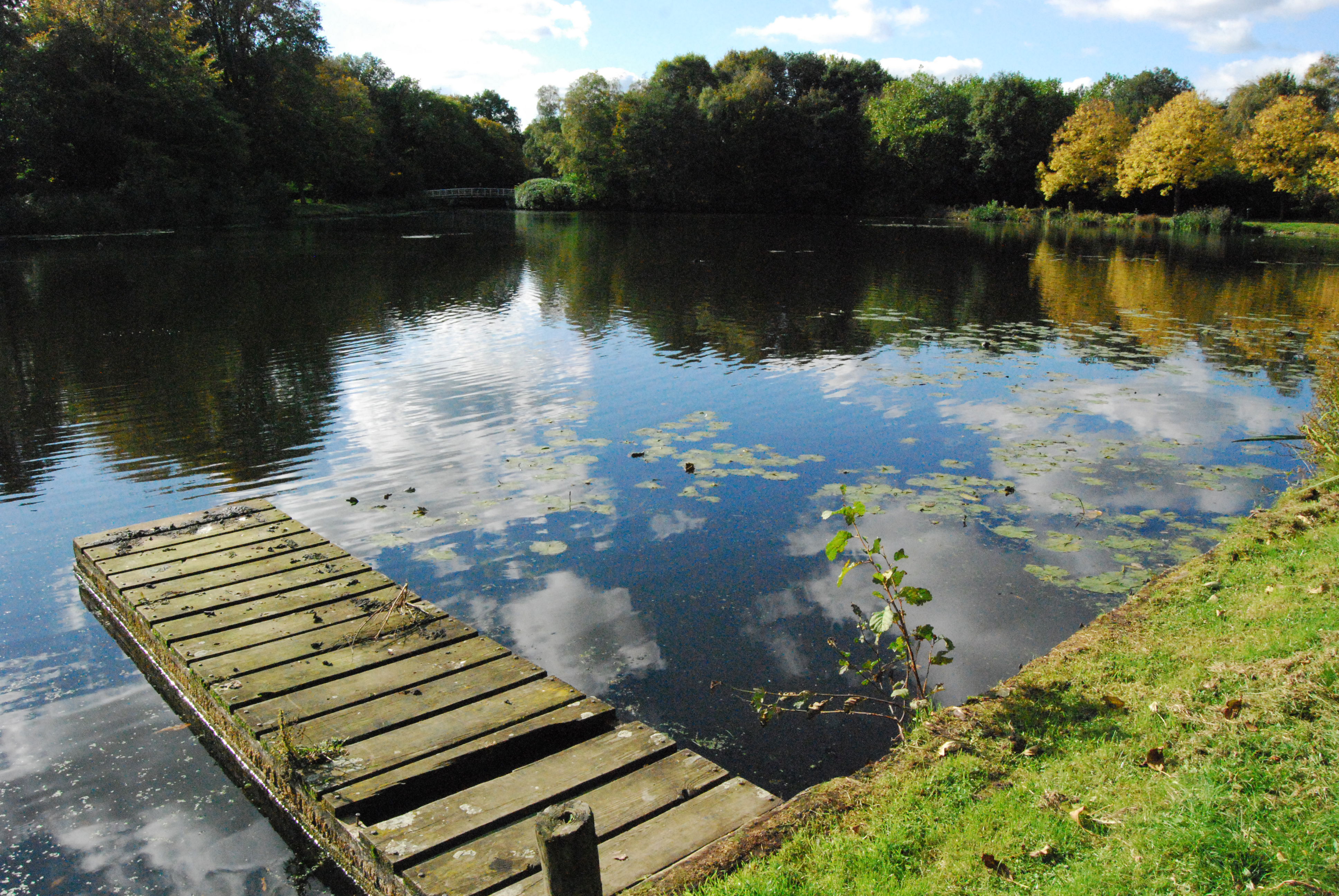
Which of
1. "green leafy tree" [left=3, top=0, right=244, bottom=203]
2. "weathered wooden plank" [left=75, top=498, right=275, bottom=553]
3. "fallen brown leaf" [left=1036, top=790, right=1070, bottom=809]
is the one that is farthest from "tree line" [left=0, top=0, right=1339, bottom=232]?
"fallen brown leaf" [left=1036, top=790, right=1070, bottom=809]

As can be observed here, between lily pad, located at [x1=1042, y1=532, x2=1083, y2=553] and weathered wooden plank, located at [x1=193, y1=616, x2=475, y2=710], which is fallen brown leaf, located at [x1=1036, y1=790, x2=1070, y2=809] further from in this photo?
lily pad, located at [x1=1042, y1=532, x2=1083, y2=553]

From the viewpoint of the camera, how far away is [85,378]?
41.7 ft

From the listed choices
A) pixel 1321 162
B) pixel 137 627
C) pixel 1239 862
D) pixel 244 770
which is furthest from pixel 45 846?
pixel 1321 162

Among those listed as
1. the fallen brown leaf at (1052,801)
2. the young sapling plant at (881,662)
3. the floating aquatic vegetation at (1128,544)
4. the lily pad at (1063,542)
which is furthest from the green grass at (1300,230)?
the fallen brown leaf at (1052,801)

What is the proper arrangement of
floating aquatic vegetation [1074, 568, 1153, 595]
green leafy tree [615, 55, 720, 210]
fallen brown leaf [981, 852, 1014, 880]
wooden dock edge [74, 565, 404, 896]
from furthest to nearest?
1. green leafy tree [615, 55, 720, 210]
2. floating aquatic vegetation [1074, 568, 1153, 595]
3. wooden dock edge [74, 565, 404, 896]
4. fallen brown leaf [981, 852, 1014, 880]

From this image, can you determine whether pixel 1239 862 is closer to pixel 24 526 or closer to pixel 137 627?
pixel 137 627

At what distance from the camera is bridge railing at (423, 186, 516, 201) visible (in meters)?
75.8

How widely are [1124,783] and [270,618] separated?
4.72m

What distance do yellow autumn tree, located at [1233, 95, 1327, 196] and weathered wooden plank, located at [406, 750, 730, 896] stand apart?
5523cm

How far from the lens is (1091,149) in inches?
2048

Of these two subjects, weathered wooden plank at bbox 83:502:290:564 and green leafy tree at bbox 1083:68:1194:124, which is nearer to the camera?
weathered wooden plank at bbox 83:502:290:564

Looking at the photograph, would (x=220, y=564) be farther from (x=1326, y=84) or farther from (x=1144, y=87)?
(x=1144, y=87)

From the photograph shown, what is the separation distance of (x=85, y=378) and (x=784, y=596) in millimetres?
12021

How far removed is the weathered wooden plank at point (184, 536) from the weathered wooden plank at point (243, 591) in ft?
2.56
